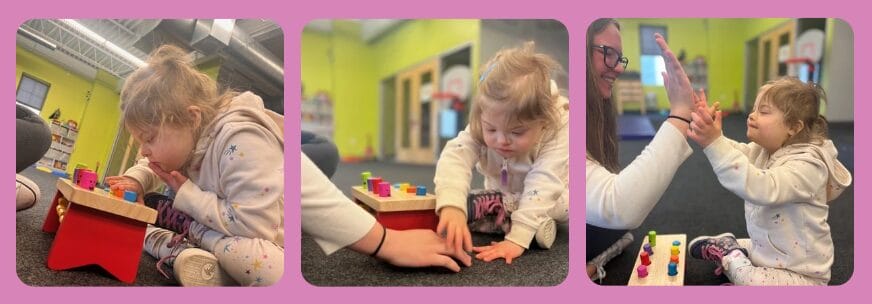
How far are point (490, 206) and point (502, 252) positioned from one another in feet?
0.38

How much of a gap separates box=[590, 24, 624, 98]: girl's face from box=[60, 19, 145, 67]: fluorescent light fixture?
95 cm

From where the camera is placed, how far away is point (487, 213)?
165 centimetres

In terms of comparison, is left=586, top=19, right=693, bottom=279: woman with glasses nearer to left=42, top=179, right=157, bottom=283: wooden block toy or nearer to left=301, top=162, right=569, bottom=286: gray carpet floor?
left=301, top=162, right=569, bottom=286: gray carpet floor

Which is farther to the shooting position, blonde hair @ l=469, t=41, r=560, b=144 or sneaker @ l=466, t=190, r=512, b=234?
sneaker @ l=466, t=190, r=512, b=234

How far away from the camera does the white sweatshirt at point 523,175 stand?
1.59 metres

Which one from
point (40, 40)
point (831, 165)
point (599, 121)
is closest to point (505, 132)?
point (599, 121)

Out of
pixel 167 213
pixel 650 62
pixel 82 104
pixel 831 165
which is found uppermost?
pixel 650 62

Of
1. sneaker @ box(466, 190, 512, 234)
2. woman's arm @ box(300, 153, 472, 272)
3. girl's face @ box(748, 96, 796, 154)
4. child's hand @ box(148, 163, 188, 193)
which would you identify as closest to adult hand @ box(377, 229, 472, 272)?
woman's arm @ box(300, 153, 472, 272)

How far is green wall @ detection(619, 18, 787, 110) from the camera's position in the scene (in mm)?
1612

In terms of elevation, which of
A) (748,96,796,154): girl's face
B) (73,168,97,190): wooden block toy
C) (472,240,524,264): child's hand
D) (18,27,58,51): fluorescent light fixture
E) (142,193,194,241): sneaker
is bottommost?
(472,240,524,264): child's hand

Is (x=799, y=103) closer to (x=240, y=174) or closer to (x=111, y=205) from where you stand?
(x=240, y=174)

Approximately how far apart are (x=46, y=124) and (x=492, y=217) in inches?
38.6

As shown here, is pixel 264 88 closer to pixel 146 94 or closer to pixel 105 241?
pixel 146 94

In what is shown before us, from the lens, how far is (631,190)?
5.06 feet
